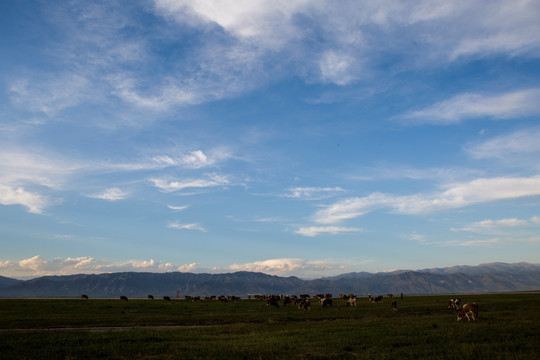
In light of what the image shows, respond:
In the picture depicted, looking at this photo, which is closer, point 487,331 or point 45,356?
point 45,356

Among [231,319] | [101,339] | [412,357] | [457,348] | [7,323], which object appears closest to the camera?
[412,357]

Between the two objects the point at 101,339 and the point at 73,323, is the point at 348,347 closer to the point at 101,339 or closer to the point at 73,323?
the point at 101,339

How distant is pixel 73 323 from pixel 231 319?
15.4 m

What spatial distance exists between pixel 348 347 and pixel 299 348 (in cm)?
264

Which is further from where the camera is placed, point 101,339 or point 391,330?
point 391,330

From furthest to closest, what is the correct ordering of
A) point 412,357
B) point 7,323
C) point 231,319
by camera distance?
point 231,319 → point 7,323 → point 412,357

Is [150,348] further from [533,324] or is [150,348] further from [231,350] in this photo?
[533,324]

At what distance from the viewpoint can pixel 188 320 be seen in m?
37.9

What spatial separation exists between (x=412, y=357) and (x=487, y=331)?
31.9ft

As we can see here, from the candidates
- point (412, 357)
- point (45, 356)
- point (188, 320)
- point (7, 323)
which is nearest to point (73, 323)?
point (7, 323)

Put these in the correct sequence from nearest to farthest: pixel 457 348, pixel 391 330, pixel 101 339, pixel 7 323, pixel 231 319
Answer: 1. pixel 457 348
2. pixel 101 339
3. pixel 391 330
4. pixel 7 323
5. pixel 231 319

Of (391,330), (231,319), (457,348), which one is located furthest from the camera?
(231,319)

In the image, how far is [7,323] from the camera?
33906 mm

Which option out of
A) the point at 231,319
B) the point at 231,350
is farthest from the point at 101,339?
the point at 231,319
